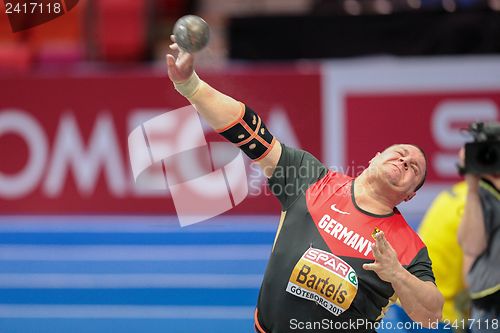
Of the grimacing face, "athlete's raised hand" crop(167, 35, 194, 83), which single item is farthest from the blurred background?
"athlete's raised hand" crop(167, 35, 194, 83)

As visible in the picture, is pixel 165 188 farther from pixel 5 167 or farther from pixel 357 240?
pixel 357 240

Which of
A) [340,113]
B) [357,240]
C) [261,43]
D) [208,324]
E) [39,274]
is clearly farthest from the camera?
[261,43]

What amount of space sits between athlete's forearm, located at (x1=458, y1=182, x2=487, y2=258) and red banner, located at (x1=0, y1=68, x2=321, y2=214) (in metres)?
4.44

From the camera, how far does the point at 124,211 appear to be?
30.1 feet

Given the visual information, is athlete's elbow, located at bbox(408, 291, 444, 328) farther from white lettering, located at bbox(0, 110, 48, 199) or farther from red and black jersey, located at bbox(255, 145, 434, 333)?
white lettering, located at bbox(0, 110, 48, 199)

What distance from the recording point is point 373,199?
3.79 meters

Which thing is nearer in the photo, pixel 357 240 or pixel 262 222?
pixel 357 240

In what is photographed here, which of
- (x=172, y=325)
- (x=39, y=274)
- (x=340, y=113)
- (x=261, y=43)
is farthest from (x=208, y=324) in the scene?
(x=261, y=43)

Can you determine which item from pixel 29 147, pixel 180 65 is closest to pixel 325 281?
pixel 180 65

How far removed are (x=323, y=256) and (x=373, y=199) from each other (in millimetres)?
350

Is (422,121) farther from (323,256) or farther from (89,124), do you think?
(323,256)

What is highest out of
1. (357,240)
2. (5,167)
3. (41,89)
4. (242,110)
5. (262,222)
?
(242,110)

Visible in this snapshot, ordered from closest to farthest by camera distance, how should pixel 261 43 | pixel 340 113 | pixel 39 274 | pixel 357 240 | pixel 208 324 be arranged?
pixel 357 240 → pixel 208 324 → pixel 39 274 → pixel 340 113 → pixel 261 43

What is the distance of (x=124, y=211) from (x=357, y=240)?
18.9ft
